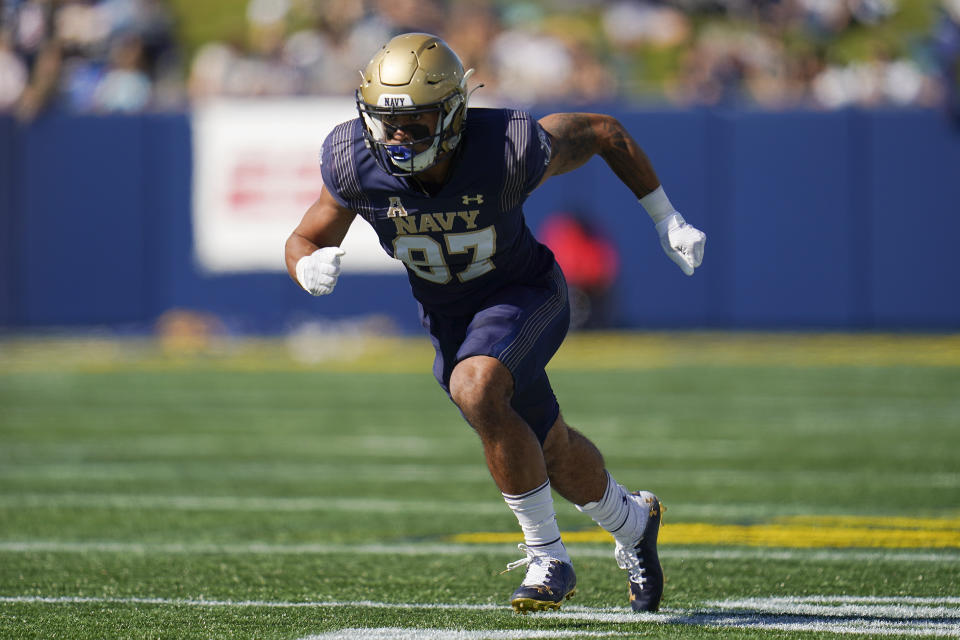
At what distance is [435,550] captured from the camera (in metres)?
4.81

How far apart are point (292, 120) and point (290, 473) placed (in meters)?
8.48

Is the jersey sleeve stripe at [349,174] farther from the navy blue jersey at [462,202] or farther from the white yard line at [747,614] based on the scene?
the white yard line at [747,614]

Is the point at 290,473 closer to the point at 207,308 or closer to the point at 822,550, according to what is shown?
the point at 822,550

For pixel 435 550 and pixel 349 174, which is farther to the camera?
pixel 435 550

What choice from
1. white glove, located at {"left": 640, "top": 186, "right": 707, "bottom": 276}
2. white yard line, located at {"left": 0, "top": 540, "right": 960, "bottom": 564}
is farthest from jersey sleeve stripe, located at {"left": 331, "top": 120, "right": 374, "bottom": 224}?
white yard line, located at {"left": 0, "top": 540, "right": 960, "bottom": 564}

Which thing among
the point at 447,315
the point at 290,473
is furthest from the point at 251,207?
the point at 447,315

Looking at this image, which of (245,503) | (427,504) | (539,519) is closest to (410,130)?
(539,519)

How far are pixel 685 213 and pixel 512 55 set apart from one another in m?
2.49

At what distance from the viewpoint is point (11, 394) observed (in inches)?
401

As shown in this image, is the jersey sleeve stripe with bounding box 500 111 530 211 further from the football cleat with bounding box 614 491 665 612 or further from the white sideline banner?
the white sideline banner

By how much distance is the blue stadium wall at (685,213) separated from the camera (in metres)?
14.8

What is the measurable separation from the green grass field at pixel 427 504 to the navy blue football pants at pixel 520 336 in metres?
0.53

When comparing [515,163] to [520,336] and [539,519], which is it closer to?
[520,336]

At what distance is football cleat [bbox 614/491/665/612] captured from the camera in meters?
3.85
